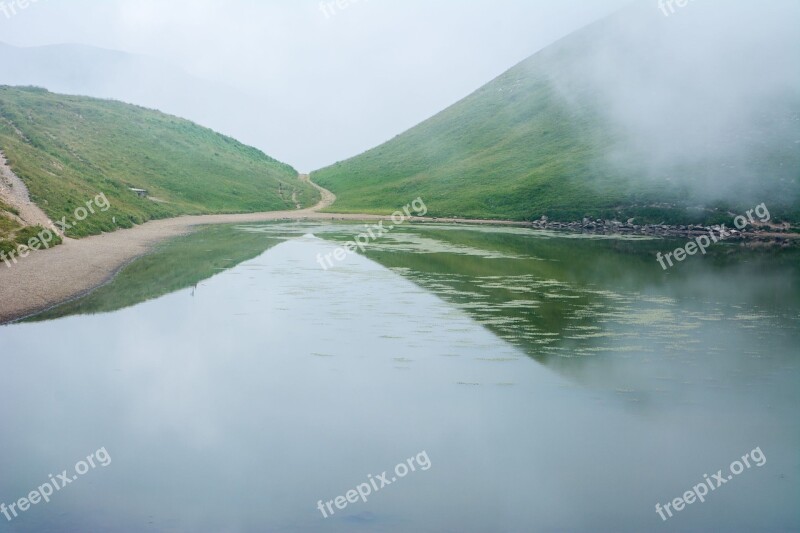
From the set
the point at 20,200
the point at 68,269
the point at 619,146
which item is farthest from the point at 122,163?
the point at 619,146

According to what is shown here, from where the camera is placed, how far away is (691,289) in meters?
46.6

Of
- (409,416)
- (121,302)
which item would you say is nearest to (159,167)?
(121,302)

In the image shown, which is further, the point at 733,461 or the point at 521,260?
the point at 521,260

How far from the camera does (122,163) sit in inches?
4815

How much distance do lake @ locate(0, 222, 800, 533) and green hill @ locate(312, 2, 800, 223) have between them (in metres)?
69.5

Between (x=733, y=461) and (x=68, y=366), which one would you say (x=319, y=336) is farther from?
(x=733, y=461)

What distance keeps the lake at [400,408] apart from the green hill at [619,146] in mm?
69462

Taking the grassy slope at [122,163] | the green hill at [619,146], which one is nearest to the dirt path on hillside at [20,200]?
the grassy slope at [122,163]

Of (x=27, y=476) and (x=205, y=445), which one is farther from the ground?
(x=27, y=476)

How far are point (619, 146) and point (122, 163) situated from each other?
290 ft

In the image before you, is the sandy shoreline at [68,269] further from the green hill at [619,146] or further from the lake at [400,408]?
the green hill at [619,146]

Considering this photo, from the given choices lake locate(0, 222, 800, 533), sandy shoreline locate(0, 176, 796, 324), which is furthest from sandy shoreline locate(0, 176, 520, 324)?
lake locate(0, 222, 800, 533)

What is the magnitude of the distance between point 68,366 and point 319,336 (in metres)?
9.91

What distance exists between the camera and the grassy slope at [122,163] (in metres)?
73.2
